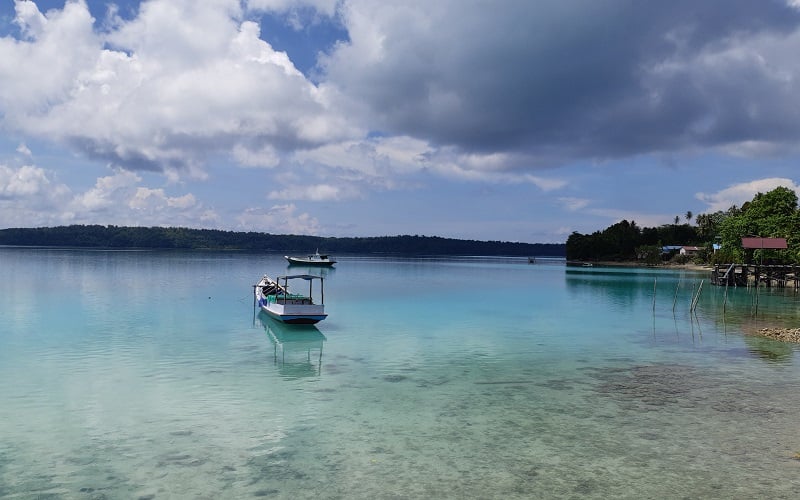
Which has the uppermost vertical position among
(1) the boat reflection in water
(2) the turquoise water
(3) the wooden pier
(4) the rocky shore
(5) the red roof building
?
(5) the red roof building

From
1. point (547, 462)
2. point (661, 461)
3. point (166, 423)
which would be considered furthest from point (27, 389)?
point (661, 461)

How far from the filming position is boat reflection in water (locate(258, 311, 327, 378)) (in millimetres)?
26536

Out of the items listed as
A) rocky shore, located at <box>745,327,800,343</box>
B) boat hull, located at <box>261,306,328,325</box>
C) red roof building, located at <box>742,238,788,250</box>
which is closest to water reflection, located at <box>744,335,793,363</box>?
rocky shore, located at <box>745,327,800,343</box>

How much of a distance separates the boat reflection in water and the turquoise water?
0.23 m

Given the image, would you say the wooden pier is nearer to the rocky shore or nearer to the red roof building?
the red roof building

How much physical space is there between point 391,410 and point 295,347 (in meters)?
14.3

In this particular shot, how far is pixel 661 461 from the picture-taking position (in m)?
14.5

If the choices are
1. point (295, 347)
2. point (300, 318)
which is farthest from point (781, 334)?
point (300, 318)

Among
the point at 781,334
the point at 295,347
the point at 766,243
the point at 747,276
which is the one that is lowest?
the point at 295,347

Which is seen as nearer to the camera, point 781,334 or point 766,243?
point 781,334

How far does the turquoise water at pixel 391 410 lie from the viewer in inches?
524

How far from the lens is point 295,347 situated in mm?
32594

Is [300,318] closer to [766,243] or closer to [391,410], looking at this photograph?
[391,410]

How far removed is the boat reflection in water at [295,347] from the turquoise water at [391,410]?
0.23 meters
